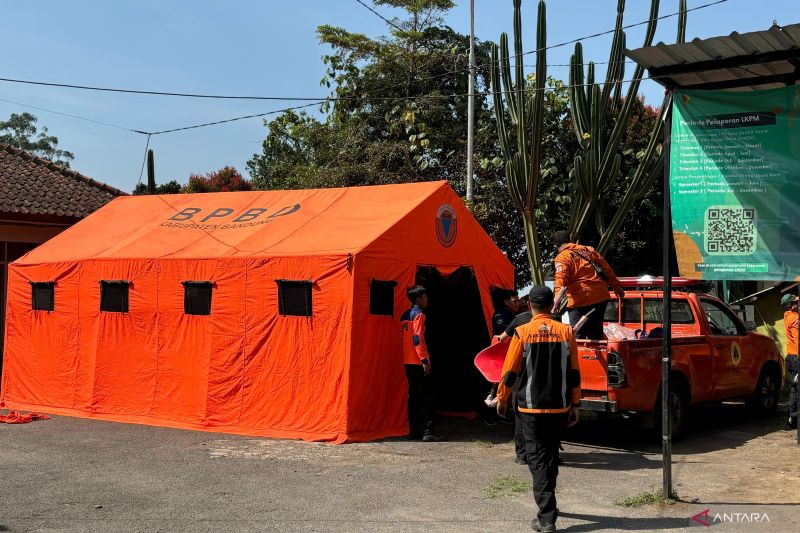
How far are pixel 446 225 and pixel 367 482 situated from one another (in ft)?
16.8

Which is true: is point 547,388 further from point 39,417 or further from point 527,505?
point 39,417

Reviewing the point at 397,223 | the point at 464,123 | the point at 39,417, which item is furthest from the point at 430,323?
the point at 464,123

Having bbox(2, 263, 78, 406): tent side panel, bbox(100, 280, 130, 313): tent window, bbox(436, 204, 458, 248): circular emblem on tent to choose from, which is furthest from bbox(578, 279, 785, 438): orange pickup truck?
bbox(2, 263, 78, 406): tent side panel

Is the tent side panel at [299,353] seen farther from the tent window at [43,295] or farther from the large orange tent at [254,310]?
the tent window at [43,295]

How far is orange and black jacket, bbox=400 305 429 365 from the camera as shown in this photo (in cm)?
1062

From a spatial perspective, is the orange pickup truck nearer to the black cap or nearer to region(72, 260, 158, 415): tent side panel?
the black cap

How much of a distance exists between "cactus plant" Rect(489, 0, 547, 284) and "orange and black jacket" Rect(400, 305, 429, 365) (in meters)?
7.79

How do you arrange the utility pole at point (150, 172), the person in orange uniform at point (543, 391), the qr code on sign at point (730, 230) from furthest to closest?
the utility pole at point (150, 172) < the qr code on sign at point (730, 230) < the person in orange uniform at point (543, 391)

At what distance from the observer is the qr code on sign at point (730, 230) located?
7508mm

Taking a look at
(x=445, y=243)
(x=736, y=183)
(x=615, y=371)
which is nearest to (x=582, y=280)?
(x=615, y=371)

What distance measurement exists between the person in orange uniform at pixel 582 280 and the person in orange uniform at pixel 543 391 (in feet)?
9.78

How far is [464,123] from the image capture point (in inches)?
998

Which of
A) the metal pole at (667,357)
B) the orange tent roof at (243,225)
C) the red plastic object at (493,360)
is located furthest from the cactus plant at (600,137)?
the metal pole at (667,357)

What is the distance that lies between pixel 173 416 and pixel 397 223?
163 inches
